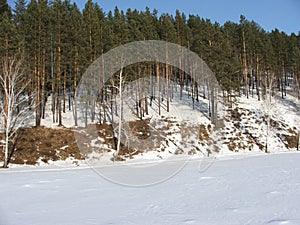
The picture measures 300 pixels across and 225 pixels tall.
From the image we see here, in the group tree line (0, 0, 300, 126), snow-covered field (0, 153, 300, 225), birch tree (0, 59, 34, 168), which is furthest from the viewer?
tree line (0, 0, 300, 126)

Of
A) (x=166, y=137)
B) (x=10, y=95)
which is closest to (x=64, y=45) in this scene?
(x=10, y=95)

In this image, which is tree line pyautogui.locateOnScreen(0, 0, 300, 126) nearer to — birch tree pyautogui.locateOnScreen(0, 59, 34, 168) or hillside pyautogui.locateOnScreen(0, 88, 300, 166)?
birch tree pyautogui.locateOnScreen(0, 59, 34, 168)

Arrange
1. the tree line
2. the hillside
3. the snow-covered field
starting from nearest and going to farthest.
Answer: the snow-covered field
the hillside
the tree line

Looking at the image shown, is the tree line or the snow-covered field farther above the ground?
the tree line

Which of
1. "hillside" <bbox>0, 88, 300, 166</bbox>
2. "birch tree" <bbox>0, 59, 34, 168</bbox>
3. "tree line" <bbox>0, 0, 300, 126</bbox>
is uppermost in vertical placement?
"tree line" <bbox>0, 0, 300, 126</bbox>

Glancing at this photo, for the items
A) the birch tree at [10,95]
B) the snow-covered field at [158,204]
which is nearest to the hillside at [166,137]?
the birch tree at [10,95]

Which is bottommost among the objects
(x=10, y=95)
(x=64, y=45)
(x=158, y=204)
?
(x=158, y=204)

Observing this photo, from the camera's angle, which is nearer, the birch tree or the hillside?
the birch tree

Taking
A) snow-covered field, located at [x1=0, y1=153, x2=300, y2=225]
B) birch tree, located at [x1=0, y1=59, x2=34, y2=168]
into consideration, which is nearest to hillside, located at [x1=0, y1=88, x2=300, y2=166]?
birch tree, located at [x1=0, y1=59, x2=34, y2=168]

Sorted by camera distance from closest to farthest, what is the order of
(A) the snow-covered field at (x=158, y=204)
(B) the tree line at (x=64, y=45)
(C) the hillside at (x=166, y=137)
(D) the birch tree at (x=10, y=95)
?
(A) the snow-covered field at (x=158, y=204), (D) the birch tree at (x=10, y=95), (C) the hillside at (x=166, y=137), (B) the tree line at (x=64, y=45)

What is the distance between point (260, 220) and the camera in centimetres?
390

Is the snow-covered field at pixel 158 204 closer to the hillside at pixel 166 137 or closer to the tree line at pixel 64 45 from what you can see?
the hillside at pixel 166 137

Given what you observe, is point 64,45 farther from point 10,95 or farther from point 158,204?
point 158,204

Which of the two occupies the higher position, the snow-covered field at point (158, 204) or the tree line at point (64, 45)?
the tree line at point (64, 45)
